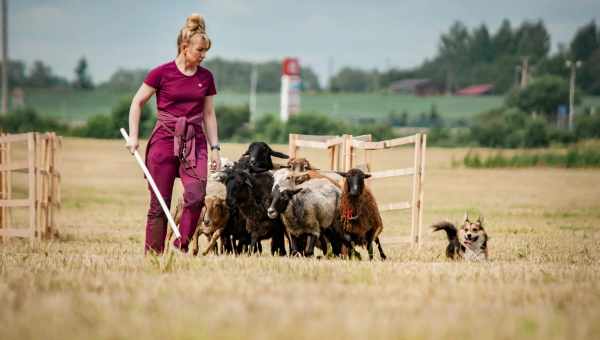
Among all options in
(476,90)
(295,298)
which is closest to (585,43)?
(476,90)

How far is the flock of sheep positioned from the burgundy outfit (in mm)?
1138

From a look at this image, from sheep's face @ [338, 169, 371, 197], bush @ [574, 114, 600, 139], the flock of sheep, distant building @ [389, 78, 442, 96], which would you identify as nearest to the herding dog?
the flock of sheep

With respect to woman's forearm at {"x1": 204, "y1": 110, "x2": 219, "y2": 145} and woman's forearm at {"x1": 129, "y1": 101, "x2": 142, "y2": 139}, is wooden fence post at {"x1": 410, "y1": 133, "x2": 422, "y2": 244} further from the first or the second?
woman's forearm at {"x1": 129, "y1": 101, "x2": 142, "y2": 139}

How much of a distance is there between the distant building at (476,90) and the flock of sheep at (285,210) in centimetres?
12896

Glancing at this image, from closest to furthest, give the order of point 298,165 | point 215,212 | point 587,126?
point 215,212 < point 298,165 < point 587,126

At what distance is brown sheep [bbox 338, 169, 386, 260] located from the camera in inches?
531

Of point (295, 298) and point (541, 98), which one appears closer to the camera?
point (295, 298)

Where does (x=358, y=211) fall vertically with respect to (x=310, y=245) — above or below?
above

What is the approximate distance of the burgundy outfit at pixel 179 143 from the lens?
1176 centimetres

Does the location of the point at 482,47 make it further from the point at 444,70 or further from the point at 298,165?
the point at 298,165

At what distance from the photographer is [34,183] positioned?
63.0ft

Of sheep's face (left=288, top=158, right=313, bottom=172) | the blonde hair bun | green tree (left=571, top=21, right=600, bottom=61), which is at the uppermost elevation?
green tree (left=571, top=21, right=600, bottom=61)

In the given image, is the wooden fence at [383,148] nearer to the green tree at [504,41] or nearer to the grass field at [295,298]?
the grass field at [295,298]

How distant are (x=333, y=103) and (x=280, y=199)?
115 meters
